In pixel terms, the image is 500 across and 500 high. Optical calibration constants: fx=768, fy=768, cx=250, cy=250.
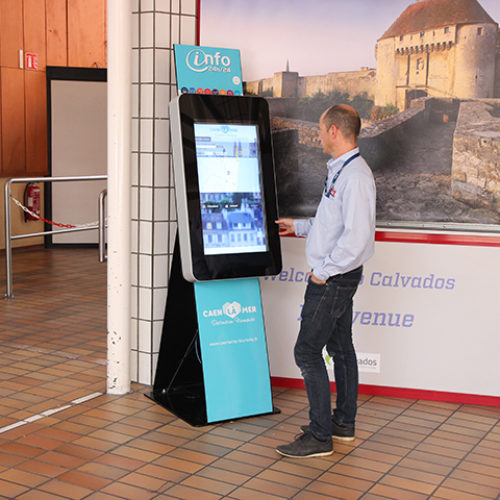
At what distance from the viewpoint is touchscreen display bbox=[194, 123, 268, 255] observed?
149 inches

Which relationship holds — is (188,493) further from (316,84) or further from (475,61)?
(475,61)

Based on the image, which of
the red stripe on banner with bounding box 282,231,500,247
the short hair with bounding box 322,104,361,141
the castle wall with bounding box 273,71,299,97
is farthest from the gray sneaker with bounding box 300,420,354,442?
the castle wall with bounding box 273,71,299,97

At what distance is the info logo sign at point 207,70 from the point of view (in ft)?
12.8

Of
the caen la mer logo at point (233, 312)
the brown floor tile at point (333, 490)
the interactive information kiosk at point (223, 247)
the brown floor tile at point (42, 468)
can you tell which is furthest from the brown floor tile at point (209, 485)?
the caen la mer logo at point (233, 312)

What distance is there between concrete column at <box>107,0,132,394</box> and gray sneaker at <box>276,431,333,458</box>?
1.19 meters

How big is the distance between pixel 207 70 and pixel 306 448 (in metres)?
1.95

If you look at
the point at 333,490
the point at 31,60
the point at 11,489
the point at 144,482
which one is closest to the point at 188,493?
the point at 144,482

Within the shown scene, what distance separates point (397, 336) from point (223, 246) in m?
1.20

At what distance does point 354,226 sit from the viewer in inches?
129

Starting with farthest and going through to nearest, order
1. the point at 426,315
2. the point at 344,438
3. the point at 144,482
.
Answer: the point at 426,315 → the point at 344,438 → the point at 144,482

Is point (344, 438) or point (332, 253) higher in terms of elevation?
point (332, 253)

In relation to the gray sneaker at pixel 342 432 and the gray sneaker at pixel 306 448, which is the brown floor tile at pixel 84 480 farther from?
the gray sneaker at pixel 342 432

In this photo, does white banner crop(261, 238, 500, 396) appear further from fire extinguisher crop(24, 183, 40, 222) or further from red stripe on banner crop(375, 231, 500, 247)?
fire extinguisher crop(24, 183, 40, 222)

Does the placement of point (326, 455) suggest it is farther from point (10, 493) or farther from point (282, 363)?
point (10, 493)
